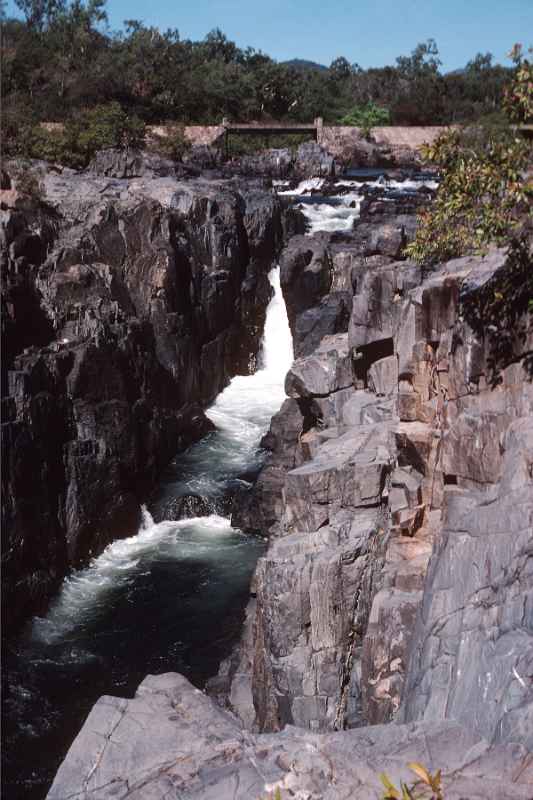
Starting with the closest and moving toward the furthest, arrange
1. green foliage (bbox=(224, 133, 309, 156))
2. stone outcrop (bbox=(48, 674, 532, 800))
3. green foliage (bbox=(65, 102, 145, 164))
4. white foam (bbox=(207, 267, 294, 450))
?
stone outcrop (bbox=(48, 674, 532, 800)), white foam (bbox=(207, 267, 294, 450)), green foliage (bbox=(65, 102, 145, 164)), green foliage (bbox=(224, 133, 309, 156))

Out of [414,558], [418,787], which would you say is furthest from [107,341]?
[418,787]

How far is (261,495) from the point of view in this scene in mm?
25016

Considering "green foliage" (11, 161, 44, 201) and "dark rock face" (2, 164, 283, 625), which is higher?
"green foliage" (11, 161, 44, 201)

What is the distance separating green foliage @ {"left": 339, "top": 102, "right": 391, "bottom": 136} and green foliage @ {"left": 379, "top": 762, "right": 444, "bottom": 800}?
64710mm

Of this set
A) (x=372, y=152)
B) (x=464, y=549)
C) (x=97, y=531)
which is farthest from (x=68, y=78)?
(x=464, y=549)

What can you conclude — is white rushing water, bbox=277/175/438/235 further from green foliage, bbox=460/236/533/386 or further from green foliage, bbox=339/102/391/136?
green foliage, bbox=460/236/533/386

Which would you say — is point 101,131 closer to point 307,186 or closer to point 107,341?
point 307,186

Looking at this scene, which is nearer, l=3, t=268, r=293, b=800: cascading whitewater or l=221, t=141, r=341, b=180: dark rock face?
l=3, t=268, r=293, b=800: cascading whitewater

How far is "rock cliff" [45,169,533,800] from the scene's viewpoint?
8.27 meters

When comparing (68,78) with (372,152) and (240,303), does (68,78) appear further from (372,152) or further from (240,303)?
(240,303)

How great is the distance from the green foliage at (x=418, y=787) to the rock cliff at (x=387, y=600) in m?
0.18

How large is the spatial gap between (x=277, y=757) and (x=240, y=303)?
29.4m

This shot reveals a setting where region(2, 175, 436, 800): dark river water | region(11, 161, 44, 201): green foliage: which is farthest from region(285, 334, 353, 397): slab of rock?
region(11, 161, 44, 201): green foliage

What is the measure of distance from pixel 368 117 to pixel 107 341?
49.0 metres
